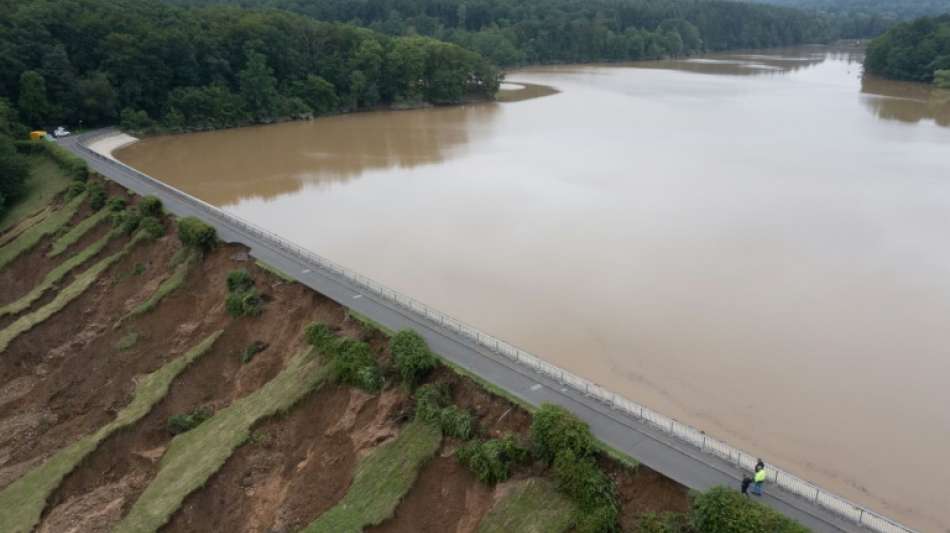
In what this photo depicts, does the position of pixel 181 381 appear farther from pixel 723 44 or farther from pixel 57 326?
pixel 723 44

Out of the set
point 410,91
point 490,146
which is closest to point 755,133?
point 490,146

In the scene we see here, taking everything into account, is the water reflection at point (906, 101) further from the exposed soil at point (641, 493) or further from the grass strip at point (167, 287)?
the grass strip at point (167, 287)

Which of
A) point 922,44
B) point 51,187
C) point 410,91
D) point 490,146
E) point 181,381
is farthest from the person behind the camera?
point 922,44

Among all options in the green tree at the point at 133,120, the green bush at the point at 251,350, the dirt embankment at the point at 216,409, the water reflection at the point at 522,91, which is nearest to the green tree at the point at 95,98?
the green tree at the point at 133,120

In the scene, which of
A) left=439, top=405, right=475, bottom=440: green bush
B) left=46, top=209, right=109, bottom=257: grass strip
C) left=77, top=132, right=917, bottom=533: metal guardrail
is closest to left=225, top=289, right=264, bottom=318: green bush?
left=77, top=132, right=917, bottom=533: metal guardrail

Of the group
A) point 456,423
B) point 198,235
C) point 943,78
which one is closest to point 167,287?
point 198,235

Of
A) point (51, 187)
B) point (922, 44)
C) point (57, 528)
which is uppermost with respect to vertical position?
point (922, 44)
